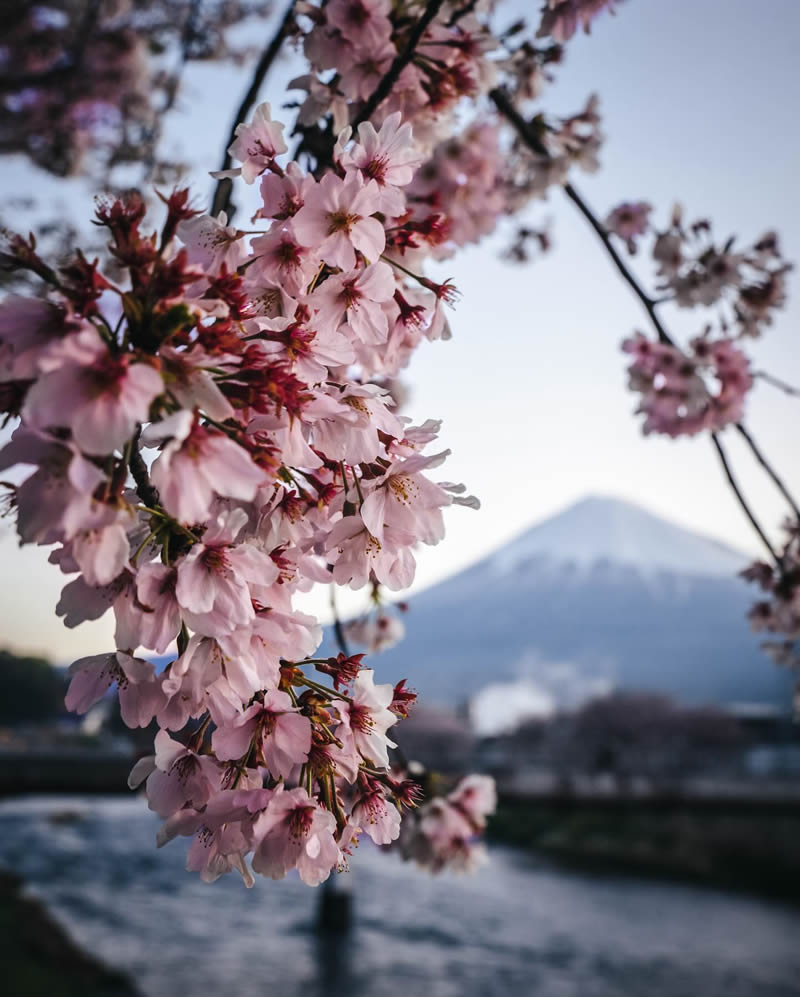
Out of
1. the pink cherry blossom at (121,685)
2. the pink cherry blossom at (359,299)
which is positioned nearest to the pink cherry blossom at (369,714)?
the pink cherry blossom at (121,685)

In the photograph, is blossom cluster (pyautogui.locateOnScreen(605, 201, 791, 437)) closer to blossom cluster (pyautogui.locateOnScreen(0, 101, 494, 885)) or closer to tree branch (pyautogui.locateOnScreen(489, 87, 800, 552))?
tree branch (pyautogui.locateOnScreen(489, 87, 800, 552))

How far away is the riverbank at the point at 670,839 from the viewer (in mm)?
19391

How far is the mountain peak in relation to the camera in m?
111

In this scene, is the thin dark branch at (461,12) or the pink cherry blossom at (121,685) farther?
the thin dark branch at (461,12)

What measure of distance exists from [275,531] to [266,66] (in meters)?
0.91

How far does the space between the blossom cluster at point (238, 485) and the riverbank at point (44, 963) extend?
10.5m

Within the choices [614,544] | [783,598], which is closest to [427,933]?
[783,598]

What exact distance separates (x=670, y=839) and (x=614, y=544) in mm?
96030

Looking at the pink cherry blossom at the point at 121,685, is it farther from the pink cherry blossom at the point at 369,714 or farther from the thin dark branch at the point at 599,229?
the thin dark branch at the point at 599,229

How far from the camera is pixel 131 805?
3012 centimetres

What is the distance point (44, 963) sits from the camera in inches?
423

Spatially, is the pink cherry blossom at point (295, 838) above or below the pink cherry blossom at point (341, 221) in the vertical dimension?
below

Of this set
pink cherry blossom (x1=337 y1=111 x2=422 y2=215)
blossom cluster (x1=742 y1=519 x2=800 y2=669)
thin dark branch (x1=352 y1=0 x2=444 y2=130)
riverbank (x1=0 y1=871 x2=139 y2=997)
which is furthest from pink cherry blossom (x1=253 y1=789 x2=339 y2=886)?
riverbank (x1=0 y1=871 x2=139 y2=997)

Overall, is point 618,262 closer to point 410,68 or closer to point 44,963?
point 410,68
